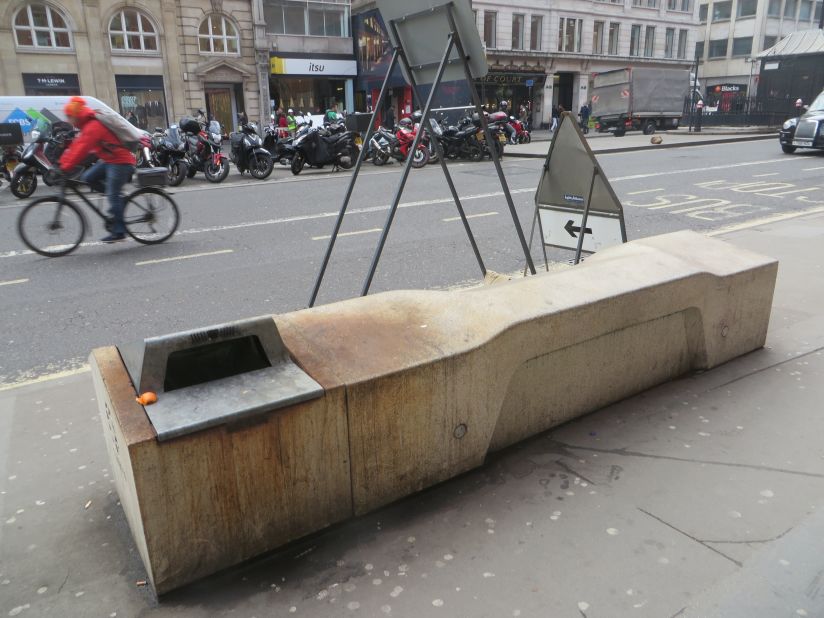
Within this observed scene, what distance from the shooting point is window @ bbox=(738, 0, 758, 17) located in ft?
188

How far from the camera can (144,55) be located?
3030 centimetres

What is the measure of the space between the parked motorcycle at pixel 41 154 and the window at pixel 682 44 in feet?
161

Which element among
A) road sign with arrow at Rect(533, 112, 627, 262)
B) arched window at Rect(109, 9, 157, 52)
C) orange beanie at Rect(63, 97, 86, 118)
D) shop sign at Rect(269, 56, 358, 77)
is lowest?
road sign with arrow at Rect(533, 112, 627, 262)

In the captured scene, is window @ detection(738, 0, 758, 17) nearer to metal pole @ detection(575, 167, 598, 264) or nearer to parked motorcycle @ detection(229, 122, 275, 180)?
parked motorcycle @ detection(229, 122, 275, 180)

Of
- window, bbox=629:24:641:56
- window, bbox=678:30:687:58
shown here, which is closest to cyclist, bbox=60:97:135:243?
window, bbox=629:24:641:56

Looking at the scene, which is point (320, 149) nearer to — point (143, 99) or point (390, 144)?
point (390, 144)

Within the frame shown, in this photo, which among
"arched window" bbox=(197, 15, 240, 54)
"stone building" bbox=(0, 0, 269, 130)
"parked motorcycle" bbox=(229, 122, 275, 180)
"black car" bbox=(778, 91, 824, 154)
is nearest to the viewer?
"parked motorcycle" bbox=(229, 122, 275, 180)

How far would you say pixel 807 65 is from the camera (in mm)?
33219

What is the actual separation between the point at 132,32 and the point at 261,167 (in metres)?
19.8

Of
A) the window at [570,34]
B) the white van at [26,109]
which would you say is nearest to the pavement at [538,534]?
the white van at [26,109]

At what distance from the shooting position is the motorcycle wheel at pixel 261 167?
15.2 m

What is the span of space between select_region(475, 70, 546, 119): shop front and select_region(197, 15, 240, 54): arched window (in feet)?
51.3

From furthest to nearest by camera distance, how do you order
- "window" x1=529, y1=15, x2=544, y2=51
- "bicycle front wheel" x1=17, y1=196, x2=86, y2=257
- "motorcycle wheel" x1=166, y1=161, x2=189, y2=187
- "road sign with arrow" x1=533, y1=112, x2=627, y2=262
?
"window" x1=529, y1=15, x2=544, y2=51
"motorcycle wheel" x1=166, y1=161, x2=189, y2=187
"bicycle front wheel" x1=17, y1=196, x2=86, y2=257
"road sign with arrow" x1=533, y1=112, x2=627, y2=262

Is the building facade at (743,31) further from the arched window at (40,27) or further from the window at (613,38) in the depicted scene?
the arched window at (40,27)
